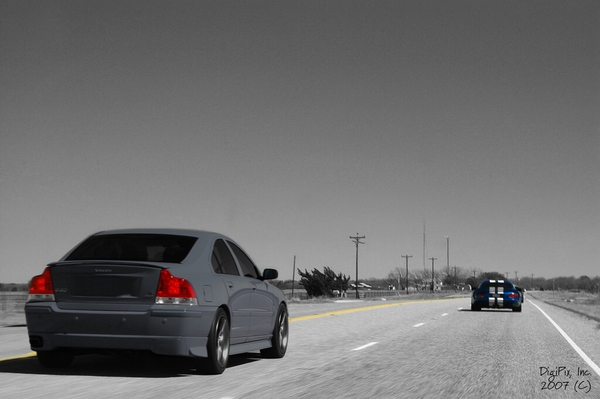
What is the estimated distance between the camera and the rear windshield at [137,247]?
9.55 m

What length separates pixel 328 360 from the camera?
11.5 meters

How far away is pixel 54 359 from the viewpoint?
956 centimetres

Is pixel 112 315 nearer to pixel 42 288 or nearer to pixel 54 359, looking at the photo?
pixel 42 288

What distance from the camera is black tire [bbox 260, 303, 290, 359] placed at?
38.0 feet

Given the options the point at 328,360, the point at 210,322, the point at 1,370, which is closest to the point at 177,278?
the point at 210,322

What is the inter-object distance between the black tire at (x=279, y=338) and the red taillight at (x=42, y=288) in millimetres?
3781

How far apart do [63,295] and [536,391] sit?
209 inches

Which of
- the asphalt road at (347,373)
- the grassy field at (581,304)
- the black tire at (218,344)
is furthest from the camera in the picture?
the grassy field at (581,304)

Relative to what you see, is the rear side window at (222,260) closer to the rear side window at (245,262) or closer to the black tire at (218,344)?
the rear side window at (245,262)

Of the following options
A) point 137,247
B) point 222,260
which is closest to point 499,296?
point 222,260

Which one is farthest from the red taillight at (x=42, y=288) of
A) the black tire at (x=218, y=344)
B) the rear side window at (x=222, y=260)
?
the rear side window at (x=222, y=260)

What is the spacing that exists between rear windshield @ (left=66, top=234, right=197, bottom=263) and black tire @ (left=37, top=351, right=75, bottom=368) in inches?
48.1

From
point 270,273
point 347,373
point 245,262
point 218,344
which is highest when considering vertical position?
point 245,262

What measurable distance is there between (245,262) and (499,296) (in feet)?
70.4
